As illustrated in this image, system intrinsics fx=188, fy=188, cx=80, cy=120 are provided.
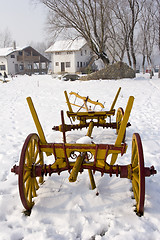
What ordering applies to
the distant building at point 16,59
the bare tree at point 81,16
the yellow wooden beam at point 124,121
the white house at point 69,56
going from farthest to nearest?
the distant building at point 16,59 → the white house at point 69,56 → the bare tree at point 81,16 → the yellow wooden beam at point 124,121

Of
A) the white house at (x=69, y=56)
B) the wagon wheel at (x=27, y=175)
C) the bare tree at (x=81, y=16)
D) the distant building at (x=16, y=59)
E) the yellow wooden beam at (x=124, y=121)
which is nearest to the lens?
the wagon wheel at (x=27, y=175)

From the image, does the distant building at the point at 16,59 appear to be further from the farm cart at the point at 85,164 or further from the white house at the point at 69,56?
the farm cart at the point at 85,164

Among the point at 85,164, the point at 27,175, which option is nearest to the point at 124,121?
the point at 85,164

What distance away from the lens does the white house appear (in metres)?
36.9

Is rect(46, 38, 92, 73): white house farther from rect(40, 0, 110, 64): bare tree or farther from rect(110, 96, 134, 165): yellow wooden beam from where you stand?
rect(110, 96, 134, 165): yellow wooden beam

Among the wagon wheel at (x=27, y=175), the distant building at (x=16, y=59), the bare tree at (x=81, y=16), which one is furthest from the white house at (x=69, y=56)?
the wagon wheel at (x=27, y=175)

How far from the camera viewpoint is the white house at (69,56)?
36938mm

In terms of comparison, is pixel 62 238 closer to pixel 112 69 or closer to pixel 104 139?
pixel 104 139

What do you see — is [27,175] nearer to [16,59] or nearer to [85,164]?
[85,164]

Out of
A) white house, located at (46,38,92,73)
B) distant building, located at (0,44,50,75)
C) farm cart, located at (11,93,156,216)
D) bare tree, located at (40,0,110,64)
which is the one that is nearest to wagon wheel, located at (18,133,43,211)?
farm cart, located at (11,93,156,216)

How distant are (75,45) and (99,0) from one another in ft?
63.2

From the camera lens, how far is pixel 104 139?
4.70 m

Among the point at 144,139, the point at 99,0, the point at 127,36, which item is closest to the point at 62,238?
the point at 144,139

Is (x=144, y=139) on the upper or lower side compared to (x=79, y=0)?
lower
